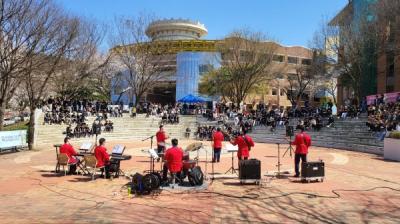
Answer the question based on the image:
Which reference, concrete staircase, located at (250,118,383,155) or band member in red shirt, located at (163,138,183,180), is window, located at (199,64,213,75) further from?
band member in red shirt, located at (163,138,183,180)

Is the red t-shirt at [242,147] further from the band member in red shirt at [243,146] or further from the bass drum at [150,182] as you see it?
the bass drum at [150,182]

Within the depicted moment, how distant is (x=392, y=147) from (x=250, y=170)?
12.2 meters

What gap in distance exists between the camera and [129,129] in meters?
41.5

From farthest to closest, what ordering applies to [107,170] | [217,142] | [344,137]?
1. [344,137]
2. [217,142]
3. [107,170]

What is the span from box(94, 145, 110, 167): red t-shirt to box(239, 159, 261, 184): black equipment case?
483 cm

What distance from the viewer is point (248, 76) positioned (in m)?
54.5

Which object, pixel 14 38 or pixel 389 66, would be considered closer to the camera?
pixel 14 38

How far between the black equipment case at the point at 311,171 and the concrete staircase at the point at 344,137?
12.8 metres

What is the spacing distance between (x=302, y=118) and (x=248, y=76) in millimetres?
15984

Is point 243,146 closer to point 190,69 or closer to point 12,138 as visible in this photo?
point 12,138

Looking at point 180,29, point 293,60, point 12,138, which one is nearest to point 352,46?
point 12,138

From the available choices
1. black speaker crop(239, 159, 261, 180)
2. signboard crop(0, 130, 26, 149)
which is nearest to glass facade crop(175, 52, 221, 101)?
signboard crop(0, 130, 26, 149)

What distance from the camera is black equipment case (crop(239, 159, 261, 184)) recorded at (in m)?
15.2

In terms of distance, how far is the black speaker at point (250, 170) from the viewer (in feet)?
49.8
